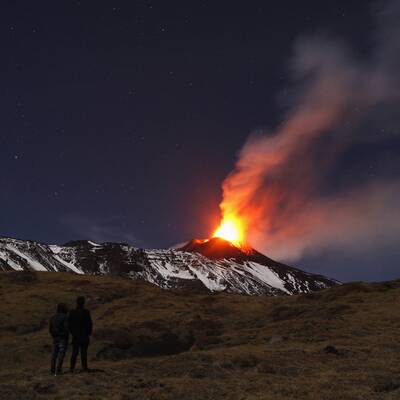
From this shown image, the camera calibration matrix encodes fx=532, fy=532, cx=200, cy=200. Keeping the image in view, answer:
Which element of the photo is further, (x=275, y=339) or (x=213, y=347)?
(x=213, y=347)

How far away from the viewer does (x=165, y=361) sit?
1104 inches

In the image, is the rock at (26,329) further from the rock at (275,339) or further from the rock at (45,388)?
the rock at (45,388)

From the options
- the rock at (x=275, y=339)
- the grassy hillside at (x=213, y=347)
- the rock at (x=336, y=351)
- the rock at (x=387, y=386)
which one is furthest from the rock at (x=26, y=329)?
the rock at (x=387, y=386)

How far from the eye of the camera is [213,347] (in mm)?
40281

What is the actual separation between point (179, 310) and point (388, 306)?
23.0 metres

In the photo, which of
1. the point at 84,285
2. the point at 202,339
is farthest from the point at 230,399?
the point at 84,285

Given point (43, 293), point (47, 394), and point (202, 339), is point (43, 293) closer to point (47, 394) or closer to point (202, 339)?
point (202, 339)

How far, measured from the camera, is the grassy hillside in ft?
69.3

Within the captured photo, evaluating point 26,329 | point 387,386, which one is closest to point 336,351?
point 387,386

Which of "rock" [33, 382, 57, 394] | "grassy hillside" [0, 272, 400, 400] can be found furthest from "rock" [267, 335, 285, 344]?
"rock" [33, 382, 57, 394]

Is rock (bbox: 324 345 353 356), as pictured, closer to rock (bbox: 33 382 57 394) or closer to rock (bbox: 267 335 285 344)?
rock (bbox: 267 335 285 344)

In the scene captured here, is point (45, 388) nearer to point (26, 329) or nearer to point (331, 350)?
point (331, 350)

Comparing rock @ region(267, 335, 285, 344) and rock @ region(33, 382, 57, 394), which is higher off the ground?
rock @ region(267, 335, 285, 344)

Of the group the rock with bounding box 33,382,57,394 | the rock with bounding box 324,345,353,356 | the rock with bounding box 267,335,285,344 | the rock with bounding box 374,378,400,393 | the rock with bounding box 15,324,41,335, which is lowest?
the rock with bounding box 33,382,57,394
